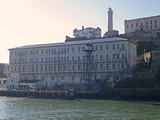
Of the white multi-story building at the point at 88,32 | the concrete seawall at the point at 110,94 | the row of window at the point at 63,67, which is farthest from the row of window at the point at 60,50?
the white multi-story building at the point at 88,32

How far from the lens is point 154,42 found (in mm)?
100625

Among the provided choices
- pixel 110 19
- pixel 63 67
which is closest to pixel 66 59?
pixel 63 67

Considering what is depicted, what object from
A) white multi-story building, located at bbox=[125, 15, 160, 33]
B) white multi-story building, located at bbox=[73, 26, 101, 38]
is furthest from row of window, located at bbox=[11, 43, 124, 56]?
white multi-story building, located at bbox=[73, 26, 101, 38]

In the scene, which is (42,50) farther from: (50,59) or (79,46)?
(79,46)

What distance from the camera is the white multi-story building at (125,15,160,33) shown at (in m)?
112

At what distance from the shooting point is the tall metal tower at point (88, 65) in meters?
85.9

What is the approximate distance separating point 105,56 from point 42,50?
21773mm

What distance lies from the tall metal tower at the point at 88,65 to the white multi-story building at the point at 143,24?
29185mm

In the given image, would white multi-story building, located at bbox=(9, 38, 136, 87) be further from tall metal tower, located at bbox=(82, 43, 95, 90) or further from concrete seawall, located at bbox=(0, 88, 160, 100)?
concrete seawall, located at bbox=(0, 88, 160, 100)

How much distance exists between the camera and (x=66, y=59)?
96625 mm

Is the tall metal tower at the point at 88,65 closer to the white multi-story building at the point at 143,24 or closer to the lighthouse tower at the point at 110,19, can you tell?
the white multi-story building at the point at 143,24

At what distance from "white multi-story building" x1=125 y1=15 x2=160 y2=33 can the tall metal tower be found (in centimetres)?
2919

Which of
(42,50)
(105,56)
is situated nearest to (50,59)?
(42,50)

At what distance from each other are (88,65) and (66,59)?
10053mm
